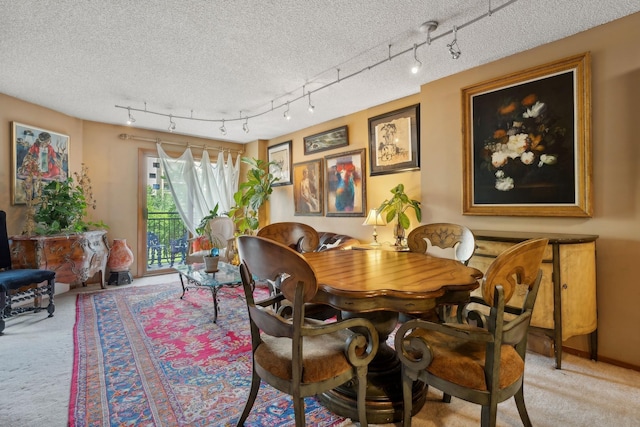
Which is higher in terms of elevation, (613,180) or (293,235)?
(613,180)

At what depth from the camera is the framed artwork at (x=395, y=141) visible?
373 cm

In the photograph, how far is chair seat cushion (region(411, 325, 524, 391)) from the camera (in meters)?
1.27

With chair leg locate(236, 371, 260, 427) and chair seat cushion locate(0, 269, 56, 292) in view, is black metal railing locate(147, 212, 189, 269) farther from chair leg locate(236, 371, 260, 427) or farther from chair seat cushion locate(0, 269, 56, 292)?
chair leg locate(236, 371, 260, 427)

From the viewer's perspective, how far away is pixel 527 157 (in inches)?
107

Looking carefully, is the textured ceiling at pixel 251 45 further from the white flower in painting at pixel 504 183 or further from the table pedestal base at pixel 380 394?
the table pedestal base at pixel 380 394

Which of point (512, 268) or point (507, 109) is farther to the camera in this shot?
point (507, 109)

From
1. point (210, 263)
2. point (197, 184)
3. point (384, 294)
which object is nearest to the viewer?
point (384, 294)

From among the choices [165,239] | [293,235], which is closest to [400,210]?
[293,235]

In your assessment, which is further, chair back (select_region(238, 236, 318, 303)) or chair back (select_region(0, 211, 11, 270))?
chair back (select_region(0, 211, 11, 270))

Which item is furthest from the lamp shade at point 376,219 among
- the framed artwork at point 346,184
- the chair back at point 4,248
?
the chair back at point 4,248

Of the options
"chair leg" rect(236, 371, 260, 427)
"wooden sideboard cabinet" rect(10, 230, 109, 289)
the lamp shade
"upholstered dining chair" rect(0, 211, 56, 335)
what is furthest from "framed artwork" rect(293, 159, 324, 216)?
"chair leg" rect(236, 371, 260, 427)

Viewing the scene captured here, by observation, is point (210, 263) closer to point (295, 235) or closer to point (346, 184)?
point (295, 235)

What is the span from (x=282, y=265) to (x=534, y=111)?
2673 millimetres

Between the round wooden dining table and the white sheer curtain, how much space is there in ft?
14.1
